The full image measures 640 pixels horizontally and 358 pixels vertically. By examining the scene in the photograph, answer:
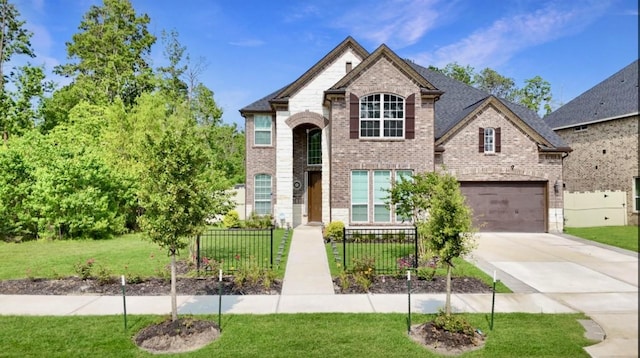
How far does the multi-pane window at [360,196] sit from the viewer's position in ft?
57.2

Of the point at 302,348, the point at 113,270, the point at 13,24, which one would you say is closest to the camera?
the point at 302,348

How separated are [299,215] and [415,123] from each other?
26.2ft

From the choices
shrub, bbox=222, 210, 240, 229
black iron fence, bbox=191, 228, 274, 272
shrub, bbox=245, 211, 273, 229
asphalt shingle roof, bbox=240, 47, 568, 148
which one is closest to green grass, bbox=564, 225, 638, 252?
asphalt shingle roof, bbox=240, 47, 568, 148

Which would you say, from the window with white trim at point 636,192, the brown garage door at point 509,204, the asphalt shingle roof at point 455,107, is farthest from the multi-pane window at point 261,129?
the window with white trim at point 636,192

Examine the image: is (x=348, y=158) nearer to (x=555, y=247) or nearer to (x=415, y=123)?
(x=415, y=123)

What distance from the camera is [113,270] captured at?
10.5 meters

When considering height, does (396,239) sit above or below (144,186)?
below

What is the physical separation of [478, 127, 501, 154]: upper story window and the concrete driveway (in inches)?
171

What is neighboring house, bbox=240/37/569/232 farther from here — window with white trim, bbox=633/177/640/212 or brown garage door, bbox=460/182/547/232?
window with white trim, bbox=633/177/640/212

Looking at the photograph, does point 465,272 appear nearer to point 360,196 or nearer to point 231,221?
point 360,196

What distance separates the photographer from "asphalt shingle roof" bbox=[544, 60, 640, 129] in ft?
73.9

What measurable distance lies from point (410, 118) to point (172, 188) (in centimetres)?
1304

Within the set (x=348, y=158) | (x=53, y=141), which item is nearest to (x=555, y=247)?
(x=348, y=158)

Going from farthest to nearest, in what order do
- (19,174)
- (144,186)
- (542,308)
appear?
1. (19,174)
2. (542,308)
3. (144,186)
